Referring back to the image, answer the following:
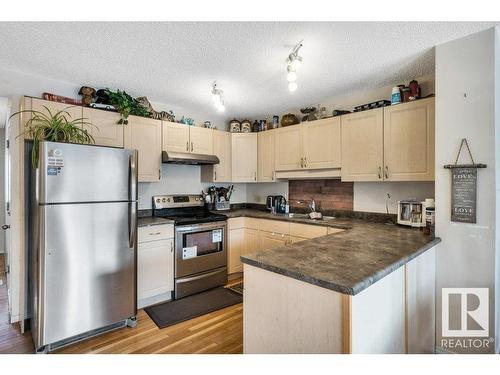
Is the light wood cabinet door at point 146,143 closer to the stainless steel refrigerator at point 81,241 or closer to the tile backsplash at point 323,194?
the stainless steel refrigerator at point 81,241

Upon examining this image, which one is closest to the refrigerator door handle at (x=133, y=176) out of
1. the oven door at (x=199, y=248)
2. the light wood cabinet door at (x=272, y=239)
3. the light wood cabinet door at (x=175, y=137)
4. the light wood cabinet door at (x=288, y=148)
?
the oven door at (x=199, y=248)

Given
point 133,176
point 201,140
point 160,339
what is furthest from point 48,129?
point 160,339

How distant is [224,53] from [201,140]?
1.63m

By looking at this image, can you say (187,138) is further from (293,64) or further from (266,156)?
(293,64)

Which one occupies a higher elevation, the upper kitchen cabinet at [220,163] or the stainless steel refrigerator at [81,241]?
the upper kitchen cabinet at [220,163]

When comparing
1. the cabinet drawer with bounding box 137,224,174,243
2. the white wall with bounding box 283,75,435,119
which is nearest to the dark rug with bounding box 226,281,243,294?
the cabinet drawer with bounding box 137,224,174,243

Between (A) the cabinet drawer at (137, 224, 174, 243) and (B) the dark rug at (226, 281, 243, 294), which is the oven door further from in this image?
(B) the dark rug at (226, 281, 243, 294)

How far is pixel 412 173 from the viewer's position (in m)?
2.42

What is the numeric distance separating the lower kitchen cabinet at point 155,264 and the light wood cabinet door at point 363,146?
2.11m

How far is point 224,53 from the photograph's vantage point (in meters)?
2.11

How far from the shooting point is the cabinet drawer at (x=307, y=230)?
286 centimetres

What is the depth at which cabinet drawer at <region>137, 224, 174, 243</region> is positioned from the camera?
276cm
